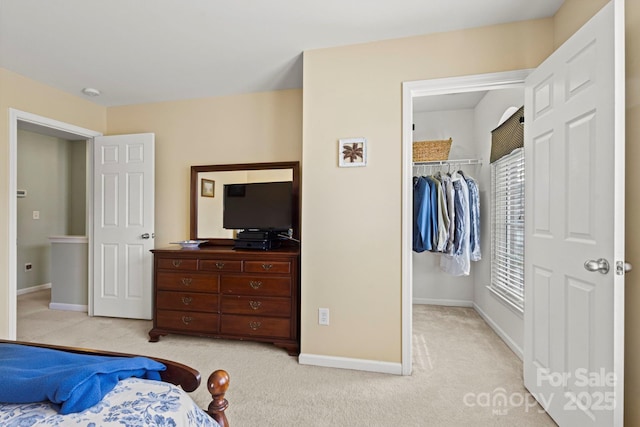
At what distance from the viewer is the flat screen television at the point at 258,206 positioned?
10.2 ft

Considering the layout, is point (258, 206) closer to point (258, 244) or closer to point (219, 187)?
point (258, 244)

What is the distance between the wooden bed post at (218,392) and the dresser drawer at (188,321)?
1939 mm

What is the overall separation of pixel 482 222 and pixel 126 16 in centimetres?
384

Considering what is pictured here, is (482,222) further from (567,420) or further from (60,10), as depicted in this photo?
(60,10)

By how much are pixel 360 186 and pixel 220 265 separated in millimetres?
1441

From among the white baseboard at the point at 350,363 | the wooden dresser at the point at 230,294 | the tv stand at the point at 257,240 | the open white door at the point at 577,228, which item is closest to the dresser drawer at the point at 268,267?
the wooden dresser at the point at 230,294

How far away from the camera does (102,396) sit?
0.90 m

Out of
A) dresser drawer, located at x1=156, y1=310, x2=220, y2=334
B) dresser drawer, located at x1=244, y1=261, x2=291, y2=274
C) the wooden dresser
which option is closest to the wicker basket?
the wooden dresser

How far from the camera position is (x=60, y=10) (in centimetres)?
203

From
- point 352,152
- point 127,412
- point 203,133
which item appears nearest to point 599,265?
point 352,152

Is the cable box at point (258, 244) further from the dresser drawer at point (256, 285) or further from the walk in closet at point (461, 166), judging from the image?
the walk in closet at point (461, 166)

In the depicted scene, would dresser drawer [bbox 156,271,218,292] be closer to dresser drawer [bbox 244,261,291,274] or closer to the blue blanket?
dresser drawer [bbox 244,261,291,274]

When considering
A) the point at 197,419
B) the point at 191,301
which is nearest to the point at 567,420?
the point at 197,419

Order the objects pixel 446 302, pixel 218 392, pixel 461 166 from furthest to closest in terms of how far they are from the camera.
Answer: pixel 446 302, pixel 461 166, pixel 218 392
